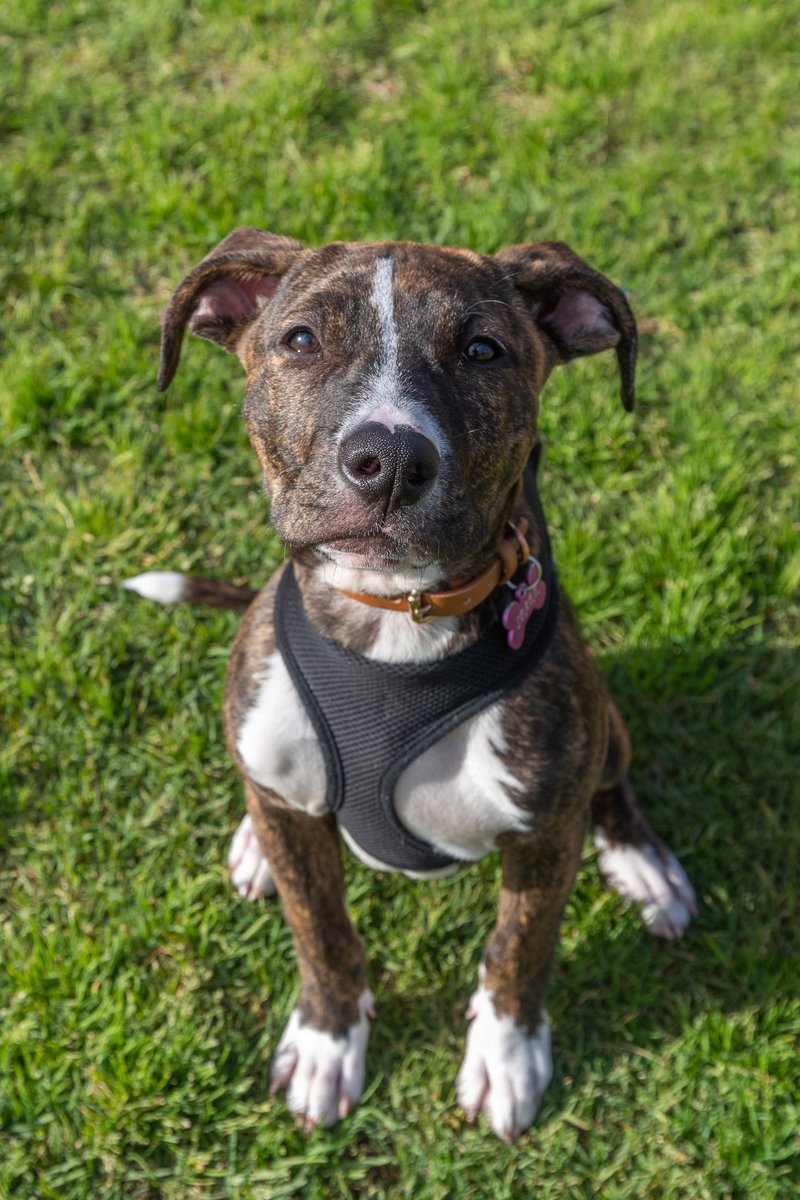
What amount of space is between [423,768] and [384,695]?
22 centimetres

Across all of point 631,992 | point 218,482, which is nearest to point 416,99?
point 218,482

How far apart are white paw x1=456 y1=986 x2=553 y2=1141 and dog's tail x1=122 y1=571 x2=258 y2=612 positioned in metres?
1.49

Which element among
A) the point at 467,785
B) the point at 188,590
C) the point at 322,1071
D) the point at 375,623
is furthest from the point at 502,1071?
the point at 188,590

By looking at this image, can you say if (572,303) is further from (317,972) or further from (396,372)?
(317,972)

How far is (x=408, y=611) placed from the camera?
9.82ft

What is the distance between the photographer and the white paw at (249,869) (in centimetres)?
414

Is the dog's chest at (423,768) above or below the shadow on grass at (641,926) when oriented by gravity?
above

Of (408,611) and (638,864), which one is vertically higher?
(408,611)

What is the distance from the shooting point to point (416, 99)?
593cm

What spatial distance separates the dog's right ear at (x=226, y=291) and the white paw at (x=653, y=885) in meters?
2.14

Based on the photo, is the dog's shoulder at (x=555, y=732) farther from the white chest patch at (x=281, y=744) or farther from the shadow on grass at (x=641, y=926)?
the shadow on grass at (x=641, y=926)

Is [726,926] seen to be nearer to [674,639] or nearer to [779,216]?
[674,639]

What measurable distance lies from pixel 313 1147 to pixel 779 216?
14.4 feet

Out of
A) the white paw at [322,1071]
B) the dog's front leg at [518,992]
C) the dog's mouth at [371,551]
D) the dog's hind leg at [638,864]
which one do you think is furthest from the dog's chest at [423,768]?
the dog's hind leg at [638,864]
